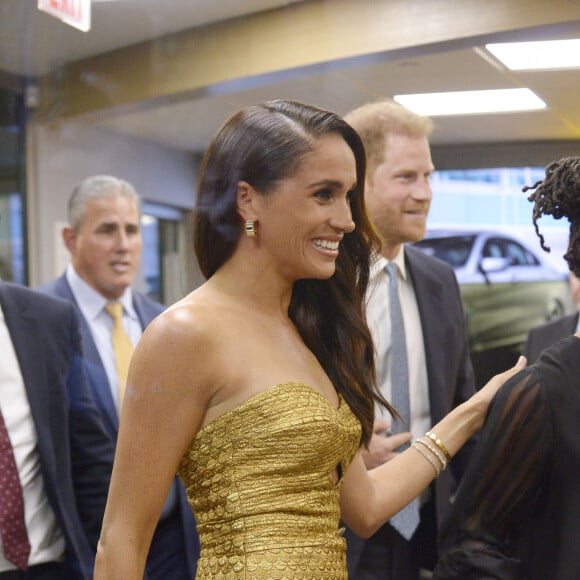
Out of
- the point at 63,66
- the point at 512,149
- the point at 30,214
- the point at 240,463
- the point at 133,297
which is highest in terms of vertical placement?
the point at 63,66

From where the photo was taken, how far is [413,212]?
159 cm

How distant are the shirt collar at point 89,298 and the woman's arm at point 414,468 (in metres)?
0.53

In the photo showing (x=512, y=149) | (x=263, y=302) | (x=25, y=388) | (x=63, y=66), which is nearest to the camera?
(x=263, y=302)

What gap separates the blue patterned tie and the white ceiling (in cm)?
26

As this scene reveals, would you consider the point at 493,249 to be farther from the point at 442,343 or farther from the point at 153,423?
the point at 153,423

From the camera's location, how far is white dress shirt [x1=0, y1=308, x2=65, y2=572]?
5.62ft

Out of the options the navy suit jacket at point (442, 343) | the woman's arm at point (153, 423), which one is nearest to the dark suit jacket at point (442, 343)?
the navy suit jacket at point (442, 343)

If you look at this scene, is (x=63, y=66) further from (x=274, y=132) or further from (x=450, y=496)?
(x=450, y=496)

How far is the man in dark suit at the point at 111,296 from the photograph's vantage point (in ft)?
5.42

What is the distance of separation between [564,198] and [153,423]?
0.63 metres

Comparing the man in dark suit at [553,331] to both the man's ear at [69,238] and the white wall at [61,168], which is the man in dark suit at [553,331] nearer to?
the white wall at [61,168]

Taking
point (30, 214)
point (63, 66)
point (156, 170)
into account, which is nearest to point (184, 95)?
point (156, 170)

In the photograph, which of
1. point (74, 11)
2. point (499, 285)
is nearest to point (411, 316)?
point (499, 285)

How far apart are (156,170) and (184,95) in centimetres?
14
